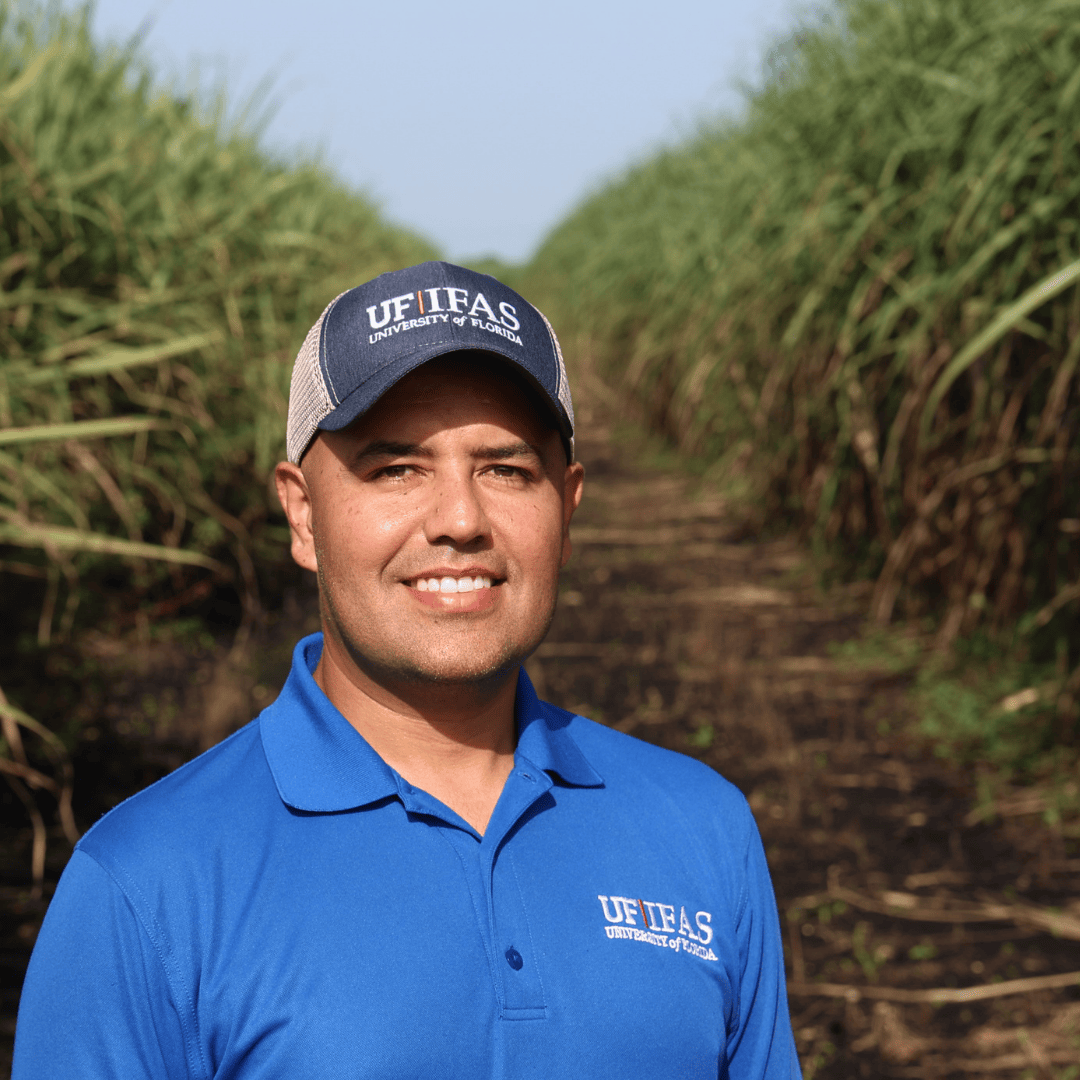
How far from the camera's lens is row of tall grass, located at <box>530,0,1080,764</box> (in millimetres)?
3176

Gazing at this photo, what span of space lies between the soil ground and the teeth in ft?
5.17

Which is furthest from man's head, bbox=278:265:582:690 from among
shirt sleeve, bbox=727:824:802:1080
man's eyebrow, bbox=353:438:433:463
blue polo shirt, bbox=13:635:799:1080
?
shirt sleeve, bbox=727:824:802:1080

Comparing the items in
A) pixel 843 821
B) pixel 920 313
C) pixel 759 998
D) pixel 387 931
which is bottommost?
pixel 843 821

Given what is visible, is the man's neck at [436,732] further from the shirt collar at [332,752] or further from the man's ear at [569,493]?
the man's ear at [569,493]

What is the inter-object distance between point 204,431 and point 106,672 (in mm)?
1006

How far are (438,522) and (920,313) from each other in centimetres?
323

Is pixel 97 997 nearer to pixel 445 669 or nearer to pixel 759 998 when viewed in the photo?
pixel 445 669

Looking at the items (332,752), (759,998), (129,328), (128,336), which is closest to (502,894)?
(332,752)

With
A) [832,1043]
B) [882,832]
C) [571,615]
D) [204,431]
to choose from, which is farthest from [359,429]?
[571,615]

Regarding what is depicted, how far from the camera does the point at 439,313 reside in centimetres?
108

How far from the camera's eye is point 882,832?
2.97 metres

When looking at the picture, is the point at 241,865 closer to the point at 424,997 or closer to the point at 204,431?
the point at 424,997

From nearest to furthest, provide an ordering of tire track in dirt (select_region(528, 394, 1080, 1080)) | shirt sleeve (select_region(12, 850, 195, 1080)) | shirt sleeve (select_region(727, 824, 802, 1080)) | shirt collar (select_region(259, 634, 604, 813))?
1. shirt sleeve (select_region(12, 850, 195, 1080))
2. shirt collar (select_region(259, 634, 604, 813))
3. shirt sleeve (select_region(727, 824, 802, 1080))
4. tire track in dirt (select_region(528, 394, 1080, 1080))

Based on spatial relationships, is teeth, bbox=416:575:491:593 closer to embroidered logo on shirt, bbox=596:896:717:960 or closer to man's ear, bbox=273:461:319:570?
man's ear, bbox=273:461:319:570
